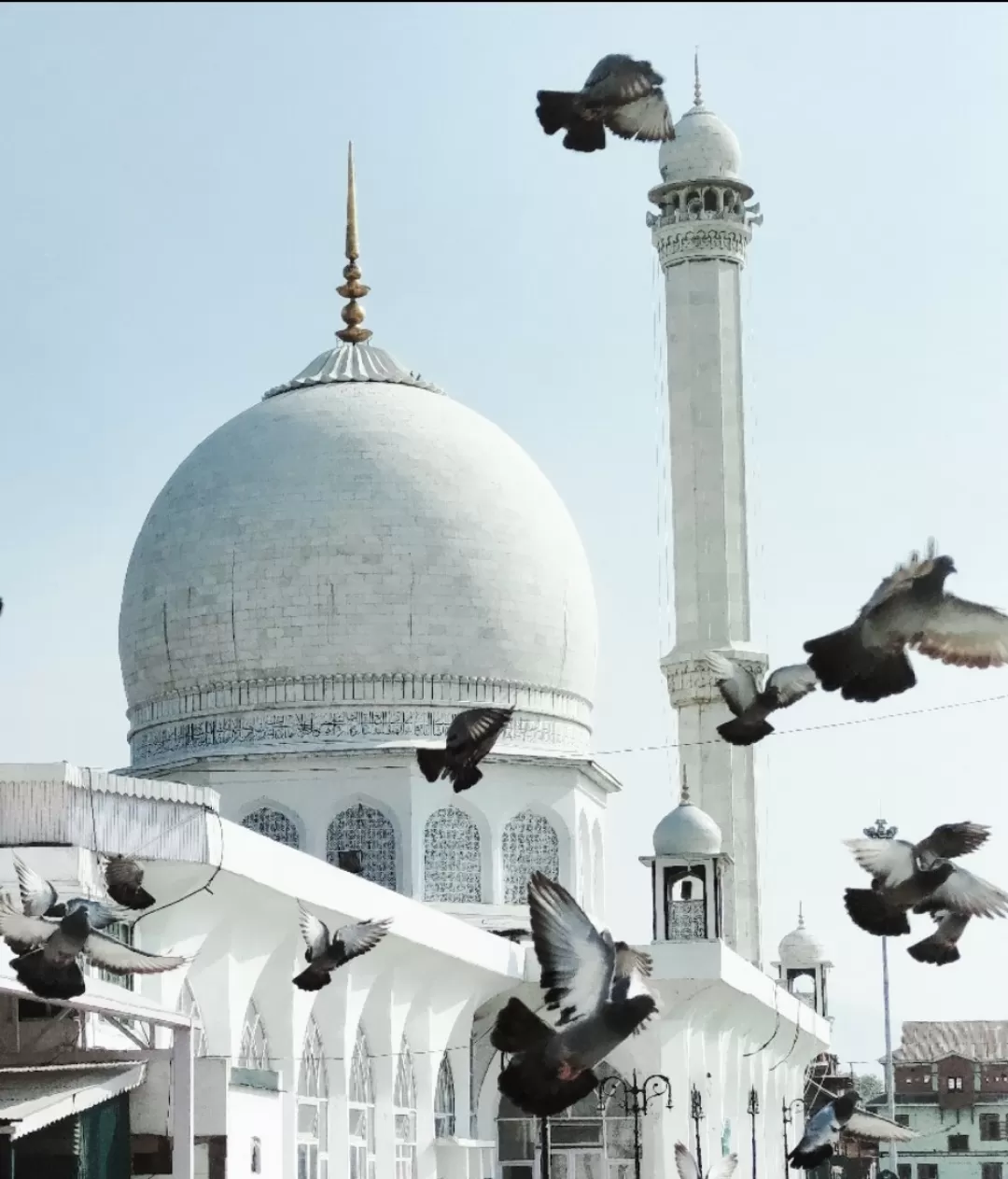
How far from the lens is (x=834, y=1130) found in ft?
61.3

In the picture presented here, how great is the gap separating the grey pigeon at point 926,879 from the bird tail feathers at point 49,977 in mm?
4225

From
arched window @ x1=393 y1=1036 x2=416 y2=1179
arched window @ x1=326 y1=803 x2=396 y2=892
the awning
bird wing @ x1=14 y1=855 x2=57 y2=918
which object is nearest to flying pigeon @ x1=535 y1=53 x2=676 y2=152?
bird wing @ x1=14 y1=855 x2=57 y2=918

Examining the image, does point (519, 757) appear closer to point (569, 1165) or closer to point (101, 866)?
point (569, 1165)

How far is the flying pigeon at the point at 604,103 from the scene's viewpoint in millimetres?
12172

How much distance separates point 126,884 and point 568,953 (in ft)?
26.6

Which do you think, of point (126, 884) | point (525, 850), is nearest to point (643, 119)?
point (126, 884)

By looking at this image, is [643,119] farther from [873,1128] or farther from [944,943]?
[873,1128]

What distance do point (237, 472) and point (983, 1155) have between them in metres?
41.3

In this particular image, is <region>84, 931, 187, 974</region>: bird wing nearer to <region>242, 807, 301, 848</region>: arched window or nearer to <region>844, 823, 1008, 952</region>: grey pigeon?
<region>844, 823, 1008, 952</region>: grey pigeon

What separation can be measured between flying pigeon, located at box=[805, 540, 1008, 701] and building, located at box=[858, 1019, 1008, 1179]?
60750 millimetres

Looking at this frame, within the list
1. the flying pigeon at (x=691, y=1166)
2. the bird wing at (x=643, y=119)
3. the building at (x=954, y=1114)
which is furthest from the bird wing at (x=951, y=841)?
the building at (x=954, y=1114)

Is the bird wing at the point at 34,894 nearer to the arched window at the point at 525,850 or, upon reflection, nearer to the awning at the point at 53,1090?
the awning at the point at 53,1090

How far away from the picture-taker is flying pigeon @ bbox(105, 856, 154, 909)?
1905cm

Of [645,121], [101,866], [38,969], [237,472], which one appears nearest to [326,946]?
[38,969]
